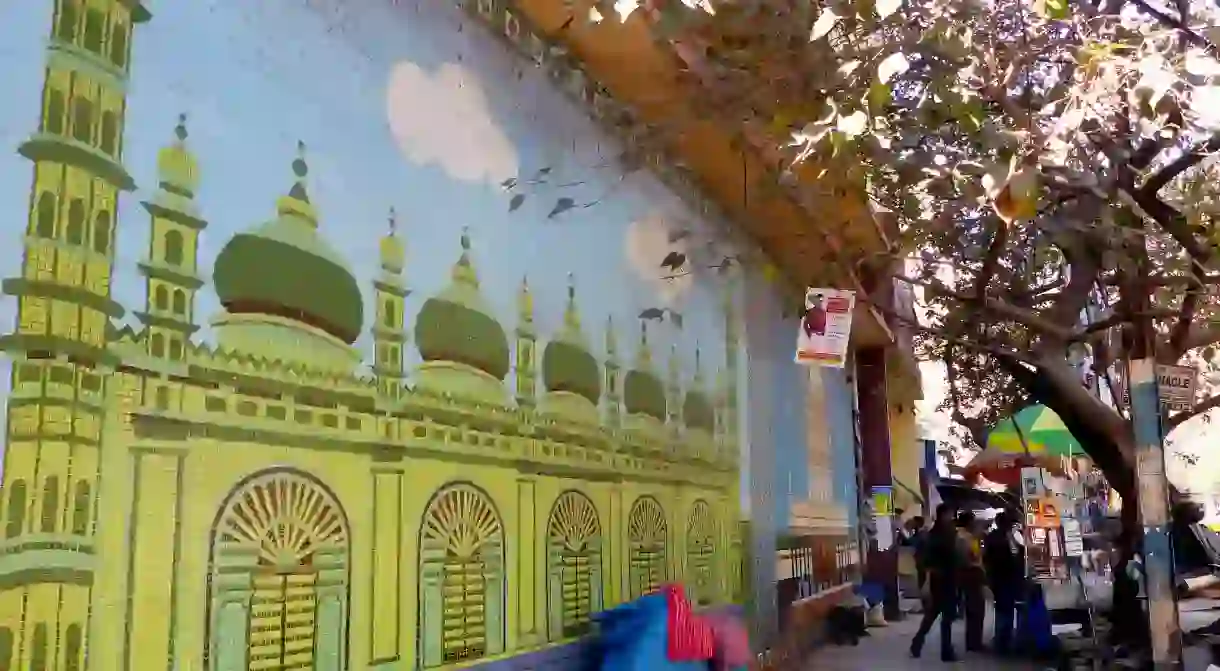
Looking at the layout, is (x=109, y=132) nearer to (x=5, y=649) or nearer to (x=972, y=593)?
(x=5, y=649)

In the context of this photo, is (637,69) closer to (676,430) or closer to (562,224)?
(562,224)

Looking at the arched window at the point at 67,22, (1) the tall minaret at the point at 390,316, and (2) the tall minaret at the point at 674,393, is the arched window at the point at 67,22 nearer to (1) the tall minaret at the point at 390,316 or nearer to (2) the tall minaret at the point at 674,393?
(1) the tall minaret at the point at 390,316

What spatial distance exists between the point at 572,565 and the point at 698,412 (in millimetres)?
2318

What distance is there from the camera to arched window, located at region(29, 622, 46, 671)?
261 cm

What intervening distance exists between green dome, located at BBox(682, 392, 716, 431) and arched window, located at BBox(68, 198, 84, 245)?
5110 mm

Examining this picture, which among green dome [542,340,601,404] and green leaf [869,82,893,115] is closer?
green leaf [869,82,893,115]

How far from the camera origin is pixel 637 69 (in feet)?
20.9

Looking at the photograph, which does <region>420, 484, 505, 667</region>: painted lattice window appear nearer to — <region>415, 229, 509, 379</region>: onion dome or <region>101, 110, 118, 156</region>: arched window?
<region>415, 229, 509, 379</region>: onion dome

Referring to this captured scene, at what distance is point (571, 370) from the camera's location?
5910mm

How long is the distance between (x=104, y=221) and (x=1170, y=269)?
26.0 feet

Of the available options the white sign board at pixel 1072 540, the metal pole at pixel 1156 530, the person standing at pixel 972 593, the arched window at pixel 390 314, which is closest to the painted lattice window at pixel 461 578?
the arched window at pixel 390 314

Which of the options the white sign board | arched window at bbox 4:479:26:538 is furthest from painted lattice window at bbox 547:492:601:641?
the white sign board

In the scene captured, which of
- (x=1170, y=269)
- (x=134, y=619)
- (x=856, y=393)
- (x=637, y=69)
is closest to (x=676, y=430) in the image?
(x=637, y=69)

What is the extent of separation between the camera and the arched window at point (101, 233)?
9.61 feet
